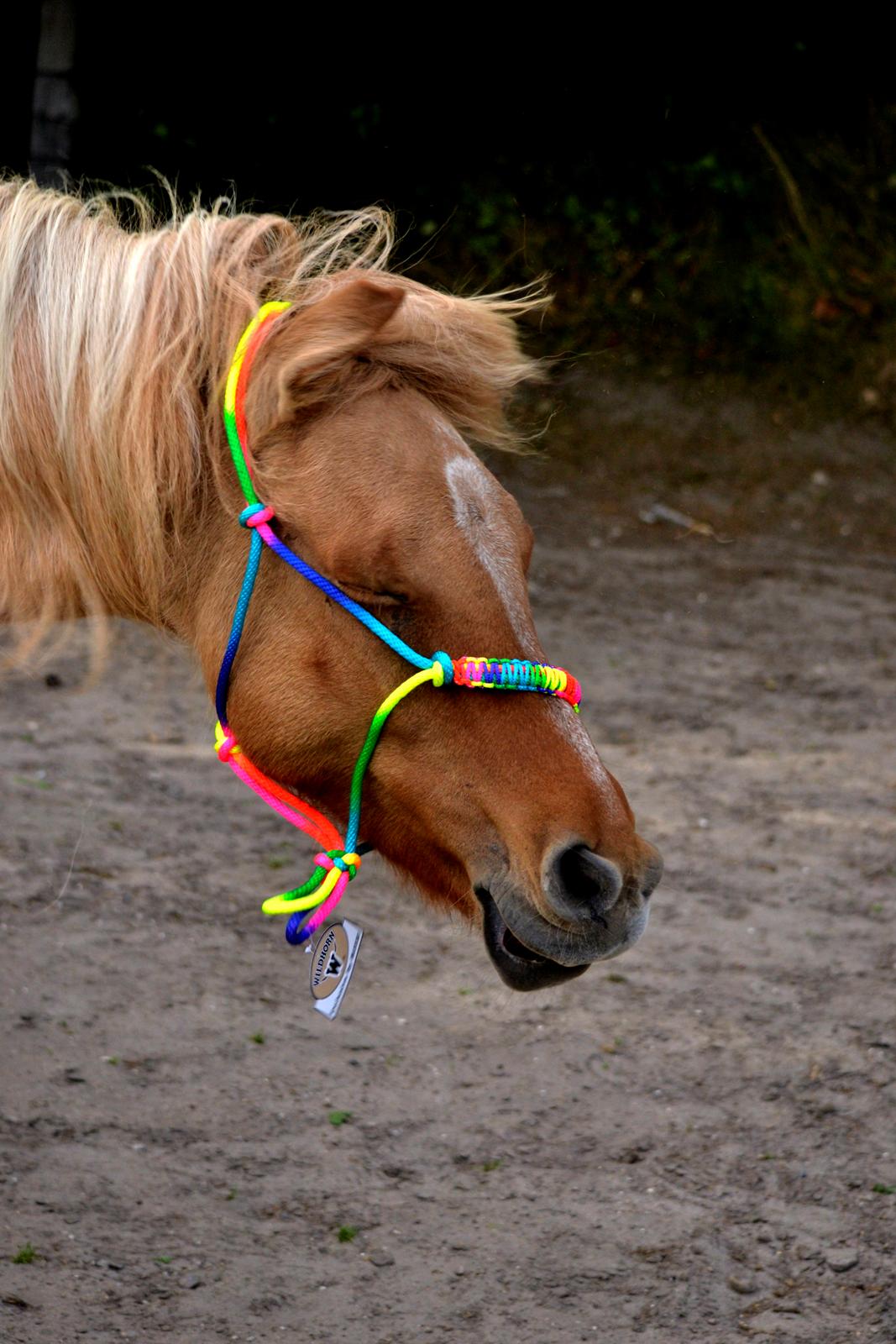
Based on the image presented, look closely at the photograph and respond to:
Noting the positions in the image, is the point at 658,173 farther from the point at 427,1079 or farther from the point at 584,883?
the point at 584,883

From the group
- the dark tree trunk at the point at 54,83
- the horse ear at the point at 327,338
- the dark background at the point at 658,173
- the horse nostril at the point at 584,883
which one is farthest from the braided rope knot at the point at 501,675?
the dark background at the point at 658,173

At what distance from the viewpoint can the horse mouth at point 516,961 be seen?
1.86 meters

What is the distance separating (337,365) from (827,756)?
3785 mm

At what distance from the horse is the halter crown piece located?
0.02 m

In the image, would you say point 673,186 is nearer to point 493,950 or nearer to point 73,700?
point 73,700

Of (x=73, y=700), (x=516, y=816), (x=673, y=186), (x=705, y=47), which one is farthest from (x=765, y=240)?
(x=516, y=816)

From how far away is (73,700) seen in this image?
514 centimetres

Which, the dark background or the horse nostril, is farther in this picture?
the dark background

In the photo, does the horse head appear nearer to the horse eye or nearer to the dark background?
the horse eye

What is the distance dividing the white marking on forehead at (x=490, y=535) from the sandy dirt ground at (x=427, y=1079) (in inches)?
24.0

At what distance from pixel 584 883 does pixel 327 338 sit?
871mm

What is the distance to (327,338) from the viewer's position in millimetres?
1901

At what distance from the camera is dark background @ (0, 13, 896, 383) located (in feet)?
28.6

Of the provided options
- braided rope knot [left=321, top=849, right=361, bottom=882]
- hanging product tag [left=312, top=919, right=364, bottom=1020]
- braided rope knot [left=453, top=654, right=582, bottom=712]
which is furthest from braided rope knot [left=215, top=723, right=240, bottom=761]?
braided rope knot [left=453, top=654, right=582, bottom=712]
